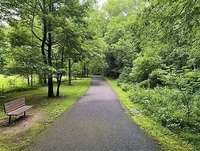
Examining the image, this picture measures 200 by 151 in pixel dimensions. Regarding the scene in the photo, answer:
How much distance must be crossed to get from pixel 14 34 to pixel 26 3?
17.5ft

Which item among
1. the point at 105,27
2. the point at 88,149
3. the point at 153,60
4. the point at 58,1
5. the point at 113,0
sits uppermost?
the point at 113,0

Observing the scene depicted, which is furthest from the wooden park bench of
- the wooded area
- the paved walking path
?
the wooded area

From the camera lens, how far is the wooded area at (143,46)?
8484 millimetres

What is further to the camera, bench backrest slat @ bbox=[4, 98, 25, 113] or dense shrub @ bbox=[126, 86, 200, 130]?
bench backrest slat @ bbox=[4, 98, 25, 113]

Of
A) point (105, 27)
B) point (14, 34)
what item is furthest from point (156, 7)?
point (105, 27)

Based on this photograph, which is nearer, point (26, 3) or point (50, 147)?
point (50, 147)

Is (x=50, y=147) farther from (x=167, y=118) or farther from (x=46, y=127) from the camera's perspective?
(x=167, y=118)

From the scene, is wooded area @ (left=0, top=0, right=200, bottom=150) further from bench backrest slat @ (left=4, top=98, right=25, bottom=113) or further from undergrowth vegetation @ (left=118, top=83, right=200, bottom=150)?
bench backrest slat @ (left=4, top=98, right=25, bottom=113)

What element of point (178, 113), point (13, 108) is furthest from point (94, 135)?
point (178, 113)

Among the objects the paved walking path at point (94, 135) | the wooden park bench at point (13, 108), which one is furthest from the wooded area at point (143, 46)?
the wooden park bench at point (13, 108)

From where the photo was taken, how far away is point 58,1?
2062cm

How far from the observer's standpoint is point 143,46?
53.5 feet

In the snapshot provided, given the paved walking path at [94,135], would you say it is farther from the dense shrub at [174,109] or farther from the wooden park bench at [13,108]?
the wooden park bench at [13,108]

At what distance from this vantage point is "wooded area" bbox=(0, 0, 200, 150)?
8.48 meters
